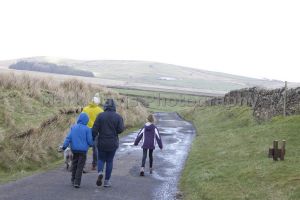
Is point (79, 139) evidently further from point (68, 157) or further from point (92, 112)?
point (68, 157)

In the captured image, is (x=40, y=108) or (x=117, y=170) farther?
(x=40, y=108)

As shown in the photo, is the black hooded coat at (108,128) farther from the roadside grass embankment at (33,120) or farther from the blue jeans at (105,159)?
the roadside grass embankment at (33,120)

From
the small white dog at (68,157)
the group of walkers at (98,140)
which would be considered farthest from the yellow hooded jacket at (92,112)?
the group of walkers at (98,140)

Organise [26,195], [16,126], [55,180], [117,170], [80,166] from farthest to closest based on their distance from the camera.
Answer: [16,126], [117,170], [55,180], [80,166], [26,195]

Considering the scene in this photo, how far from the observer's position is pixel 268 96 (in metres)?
29.8

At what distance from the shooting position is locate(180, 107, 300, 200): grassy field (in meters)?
11.4

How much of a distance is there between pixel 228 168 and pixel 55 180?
208 inches

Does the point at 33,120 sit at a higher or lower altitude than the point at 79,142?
lower

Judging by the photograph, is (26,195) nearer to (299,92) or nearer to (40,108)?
(40,108)

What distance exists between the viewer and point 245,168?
13992 millimetres

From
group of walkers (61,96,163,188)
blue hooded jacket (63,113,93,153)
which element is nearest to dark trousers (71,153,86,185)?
group of walkers (61,96,163,188)

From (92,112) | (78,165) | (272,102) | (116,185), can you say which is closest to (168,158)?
(92,112)

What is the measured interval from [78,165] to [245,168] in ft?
16.7

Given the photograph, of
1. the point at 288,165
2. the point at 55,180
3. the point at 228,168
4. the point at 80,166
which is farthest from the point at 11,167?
the point at 288,165
